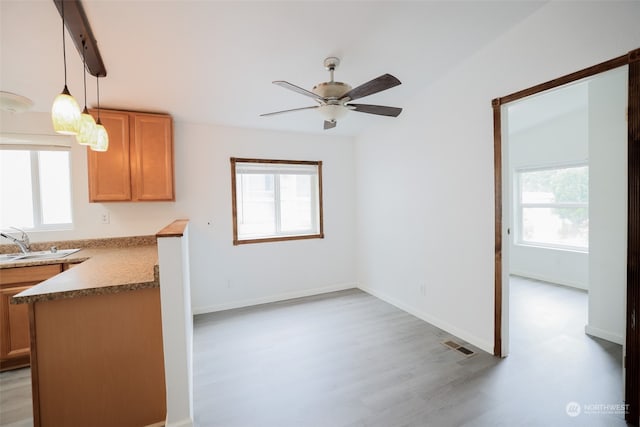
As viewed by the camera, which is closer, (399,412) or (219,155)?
(399,412)

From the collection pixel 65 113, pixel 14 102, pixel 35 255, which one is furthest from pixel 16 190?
pixel 65 113

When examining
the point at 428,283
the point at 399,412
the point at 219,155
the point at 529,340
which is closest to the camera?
the point at 399,412

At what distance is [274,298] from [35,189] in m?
3.02

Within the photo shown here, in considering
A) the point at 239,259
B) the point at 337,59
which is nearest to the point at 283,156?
the point at 239,259

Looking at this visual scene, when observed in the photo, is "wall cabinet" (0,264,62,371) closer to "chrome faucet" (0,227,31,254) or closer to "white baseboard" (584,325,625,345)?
"chrome faucet" (0,227,31,254)

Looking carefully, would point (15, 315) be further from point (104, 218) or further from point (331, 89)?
point (331, 89)

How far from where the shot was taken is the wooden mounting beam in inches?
61.0

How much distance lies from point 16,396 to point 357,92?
11.1 feet

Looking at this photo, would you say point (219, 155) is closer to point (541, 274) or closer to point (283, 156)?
point (283, 156)

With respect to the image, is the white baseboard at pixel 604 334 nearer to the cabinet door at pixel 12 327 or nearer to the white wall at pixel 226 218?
the white wall at pixel 226 218

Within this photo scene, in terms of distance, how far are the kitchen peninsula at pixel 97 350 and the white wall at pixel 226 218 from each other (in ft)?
5.45

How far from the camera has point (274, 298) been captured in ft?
12.9

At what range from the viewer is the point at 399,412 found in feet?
5.87

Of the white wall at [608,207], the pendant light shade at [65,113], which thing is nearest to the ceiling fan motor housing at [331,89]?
the pendant light shade at [65,113]
